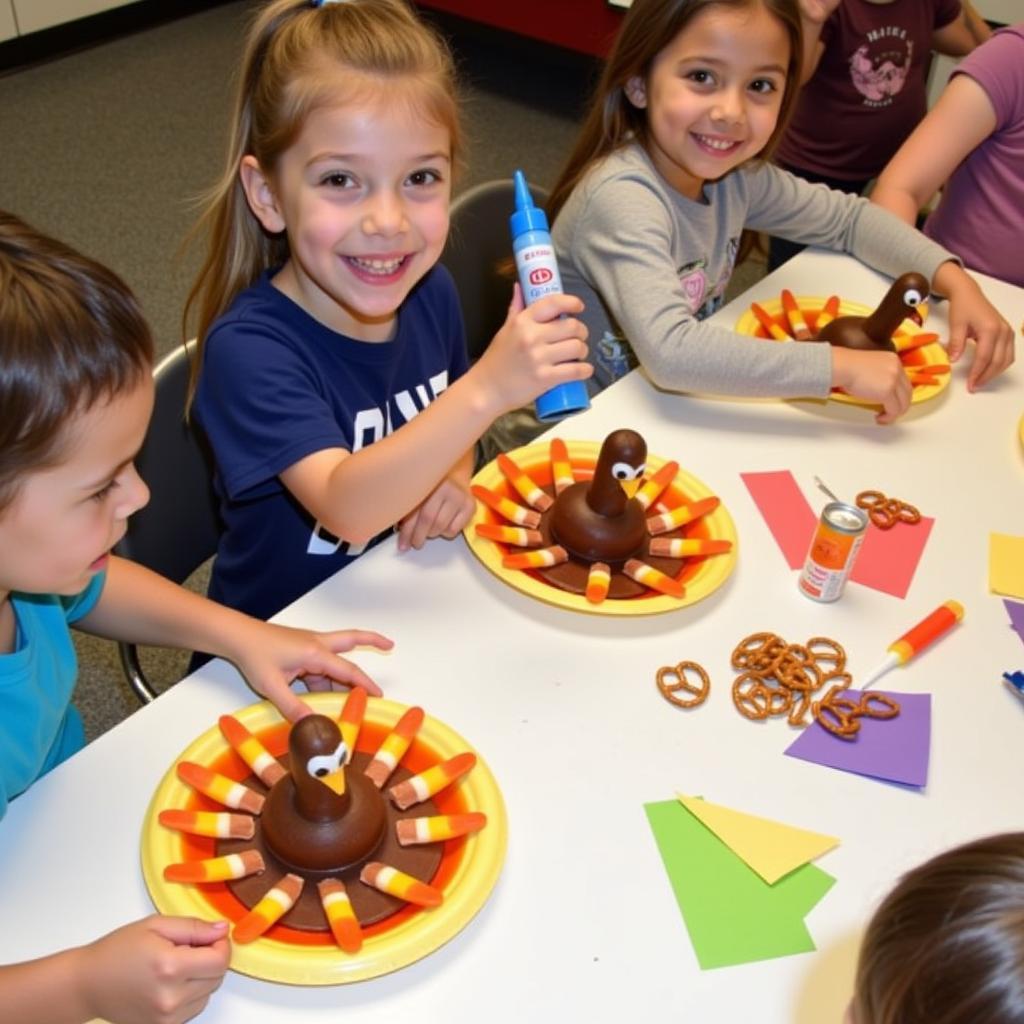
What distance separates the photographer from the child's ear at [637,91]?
1403 millimetres

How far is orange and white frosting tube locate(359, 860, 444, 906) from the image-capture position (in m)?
0.67

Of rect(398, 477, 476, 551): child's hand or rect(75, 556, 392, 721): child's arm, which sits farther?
rect(398, 477, 476, 551): child's hand

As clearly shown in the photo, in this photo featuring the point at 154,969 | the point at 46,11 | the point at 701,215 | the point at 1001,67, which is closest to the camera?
the point at 154,969

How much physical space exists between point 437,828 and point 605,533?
342 millimetres

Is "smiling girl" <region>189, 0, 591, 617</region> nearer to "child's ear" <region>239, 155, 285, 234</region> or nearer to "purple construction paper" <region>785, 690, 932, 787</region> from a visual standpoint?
"child's ear" <region>239, 155, 285, 234</region>

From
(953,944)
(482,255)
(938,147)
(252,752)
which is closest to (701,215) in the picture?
(482,255)

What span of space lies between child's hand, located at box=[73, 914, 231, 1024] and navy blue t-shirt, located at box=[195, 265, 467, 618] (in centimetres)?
46

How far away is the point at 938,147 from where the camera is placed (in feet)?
5.55

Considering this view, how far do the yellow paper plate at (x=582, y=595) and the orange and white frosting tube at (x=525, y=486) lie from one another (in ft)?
0.03

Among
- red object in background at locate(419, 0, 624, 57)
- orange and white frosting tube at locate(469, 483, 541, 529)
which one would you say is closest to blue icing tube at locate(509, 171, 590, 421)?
orange and white frosting tube at locate(469, 483, 541, 529)

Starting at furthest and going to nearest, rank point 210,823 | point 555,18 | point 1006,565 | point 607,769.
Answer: point 555,18
point 1006,565
point 607,769
point 210,823

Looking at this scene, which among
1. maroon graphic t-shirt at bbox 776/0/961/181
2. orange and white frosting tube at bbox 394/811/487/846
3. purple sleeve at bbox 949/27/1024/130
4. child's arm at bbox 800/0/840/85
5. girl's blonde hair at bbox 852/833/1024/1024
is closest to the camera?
girl's blonde hair at bbox 852/833/1024/1024

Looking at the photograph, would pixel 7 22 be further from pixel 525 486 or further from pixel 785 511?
pixel 785 511

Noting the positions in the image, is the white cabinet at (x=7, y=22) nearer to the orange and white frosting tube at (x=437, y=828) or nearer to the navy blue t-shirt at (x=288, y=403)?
the navy blue t-shirt at (x=288, y=403)
